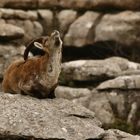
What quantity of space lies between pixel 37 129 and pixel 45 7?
15.8 metres

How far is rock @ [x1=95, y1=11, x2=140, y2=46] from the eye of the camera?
2694 cm

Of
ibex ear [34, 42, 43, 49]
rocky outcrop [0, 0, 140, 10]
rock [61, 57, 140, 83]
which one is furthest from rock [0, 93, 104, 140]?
rocky outcrop [0, 0, 140, 10]

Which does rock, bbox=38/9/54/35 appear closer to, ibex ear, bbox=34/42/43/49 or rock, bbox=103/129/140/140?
ibex ear, bbox=34/42/43/49

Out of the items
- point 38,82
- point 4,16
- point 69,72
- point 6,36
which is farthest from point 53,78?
point 4,16

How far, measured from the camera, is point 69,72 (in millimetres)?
23844

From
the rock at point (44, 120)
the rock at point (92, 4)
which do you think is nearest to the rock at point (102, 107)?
the rock at point (44, 120)

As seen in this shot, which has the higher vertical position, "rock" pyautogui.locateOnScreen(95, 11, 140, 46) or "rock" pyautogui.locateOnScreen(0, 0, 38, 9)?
"rock" pyautogui.locateOnScreen(0, 0, 38, 9)

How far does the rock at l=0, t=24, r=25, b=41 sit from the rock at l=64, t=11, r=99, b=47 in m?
2.81

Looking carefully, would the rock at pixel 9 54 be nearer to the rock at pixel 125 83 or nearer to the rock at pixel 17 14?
the rock at pixel 17 14

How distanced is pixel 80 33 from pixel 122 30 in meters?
1.90

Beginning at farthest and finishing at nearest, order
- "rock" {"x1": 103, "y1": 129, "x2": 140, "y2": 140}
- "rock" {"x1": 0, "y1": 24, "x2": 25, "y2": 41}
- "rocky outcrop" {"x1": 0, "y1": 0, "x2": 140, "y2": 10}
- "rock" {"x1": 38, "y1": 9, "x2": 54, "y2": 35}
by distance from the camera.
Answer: "rock" {"x1": 38, "y1": 9, "x2": 54, "y2": 35} < "rocky outcrop" {"x1": 0, "y1": 0, "x2": 140, "y2": 10} < "rock" {"x1": 0, "y1": 24, "x2": 25, "y2": 41} < "rock" {"x1": 103, "y1": 129, "x2": 140, "y2": 140}

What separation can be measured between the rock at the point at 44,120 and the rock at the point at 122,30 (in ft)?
39.9

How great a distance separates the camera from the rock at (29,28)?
2716cm

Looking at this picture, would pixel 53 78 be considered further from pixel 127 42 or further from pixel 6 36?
pixel 127 42
